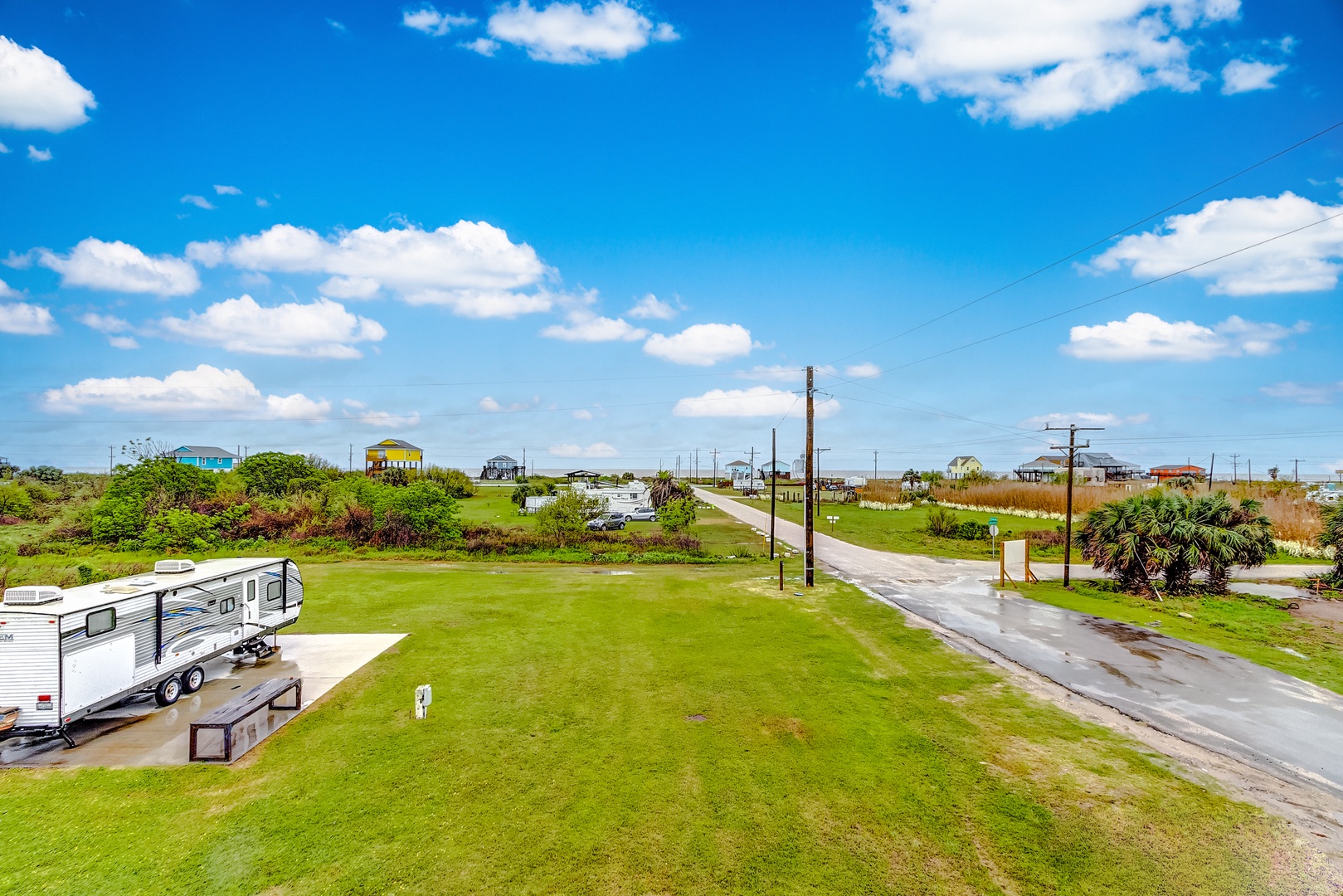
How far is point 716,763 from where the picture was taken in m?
9.66

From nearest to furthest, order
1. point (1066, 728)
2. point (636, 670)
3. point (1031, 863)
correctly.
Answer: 1. point (1031, 863)
2. point (1066, 728)
3. point (636, 670)

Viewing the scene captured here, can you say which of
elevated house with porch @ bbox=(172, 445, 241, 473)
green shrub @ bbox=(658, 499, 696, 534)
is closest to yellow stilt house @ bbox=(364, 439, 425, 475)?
elevated house with porch @ bbox=(172, 445, 241, 473)

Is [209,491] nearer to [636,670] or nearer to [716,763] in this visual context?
[636,670]

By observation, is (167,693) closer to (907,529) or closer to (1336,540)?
(1336,540)

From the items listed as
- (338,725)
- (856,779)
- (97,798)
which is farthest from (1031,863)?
(97,798)

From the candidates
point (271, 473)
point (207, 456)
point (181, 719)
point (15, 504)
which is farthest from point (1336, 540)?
point (207, 456)

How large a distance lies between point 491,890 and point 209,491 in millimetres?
42697

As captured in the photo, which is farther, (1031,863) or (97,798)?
(97,798)

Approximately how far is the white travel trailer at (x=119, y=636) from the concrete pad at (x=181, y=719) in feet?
1.34

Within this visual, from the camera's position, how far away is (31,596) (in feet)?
32.2

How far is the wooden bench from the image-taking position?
9.53 m

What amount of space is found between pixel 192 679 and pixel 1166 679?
20.9 meters

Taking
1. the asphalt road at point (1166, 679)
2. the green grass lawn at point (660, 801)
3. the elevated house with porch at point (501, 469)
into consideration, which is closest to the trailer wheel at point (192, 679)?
the green grass lawn at point (660, 801)

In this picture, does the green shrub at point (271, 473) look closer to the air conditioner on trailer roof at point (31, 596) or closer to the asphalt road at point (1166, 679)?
the air conditioner on trailer roof at point (31, 596)
